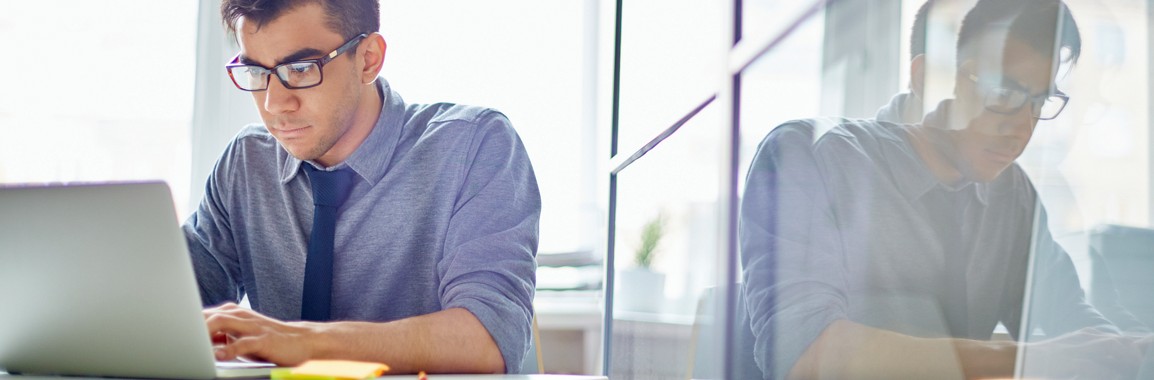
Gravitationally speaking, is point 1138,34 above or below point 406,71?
below

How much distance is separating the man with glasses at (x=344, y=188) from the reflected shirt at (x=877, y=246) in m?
0.49

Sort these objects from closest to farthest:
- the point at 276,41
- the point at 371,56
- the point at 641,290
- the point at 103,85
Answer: the point at 276,41 → the point at 371,56 → the point at 641,290 → the point at 103,85

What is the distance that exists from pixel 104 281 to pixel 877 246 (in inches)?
24.8

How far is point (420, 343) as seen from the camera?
3.47 feet

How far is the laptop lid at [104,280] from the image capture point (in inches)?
29.8

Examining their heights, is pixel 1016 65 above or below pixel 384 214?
above

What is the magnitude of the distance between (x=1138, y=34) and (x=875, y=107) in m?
0.21

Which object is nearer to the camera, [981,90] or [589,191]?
[981,90]

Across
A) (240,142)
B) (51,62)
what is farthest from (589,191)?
(51,62)

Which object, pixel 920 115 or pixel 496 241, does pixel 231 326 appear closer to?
pixel 496 241

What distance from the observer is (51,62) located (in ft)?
7.68

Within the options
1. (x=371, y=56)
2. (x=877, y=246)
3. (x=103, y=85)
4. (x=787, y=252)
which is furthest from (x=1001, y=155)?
(x=103, y=85)

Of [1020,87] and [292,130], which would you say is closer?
[1020,87]

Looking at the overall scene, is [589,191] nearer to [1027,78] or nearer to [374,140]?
[374,140]
